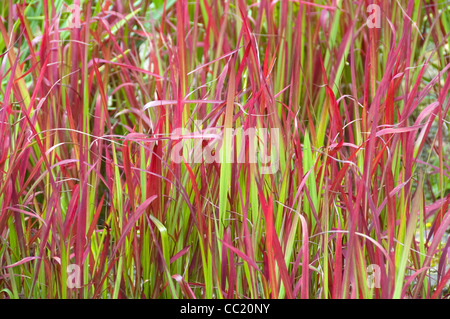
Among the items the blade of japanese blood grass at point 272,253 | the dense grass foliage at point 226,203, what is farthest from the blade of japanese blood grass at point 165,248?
the blade of japanese blood grass at point 272,253

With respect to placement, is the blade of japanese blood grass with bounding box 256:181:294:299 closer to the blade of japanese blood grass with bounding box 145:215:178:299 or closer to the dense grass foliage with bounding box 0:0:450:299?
the dense grass foliage with bounding box 0:0:450:299

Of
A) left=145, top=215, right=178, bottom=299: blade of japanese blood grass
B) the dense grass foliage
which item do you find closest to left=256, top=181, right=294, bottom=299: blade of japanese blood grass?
the dense grass foliage

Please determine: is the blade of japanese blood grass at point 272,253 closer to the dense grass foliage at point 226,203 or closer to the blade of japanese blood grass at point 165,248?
the dense grass foliage at point 226,203

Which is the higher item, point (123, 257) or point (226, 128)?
point (226, 128)

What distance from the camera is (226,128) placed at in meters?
0.66

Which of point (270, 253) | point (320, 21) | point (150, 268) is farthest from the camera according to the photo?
point (320, 21)

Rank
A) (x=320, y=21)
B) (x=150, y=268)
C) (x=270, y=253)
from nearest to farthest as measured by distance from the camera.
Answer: (x=270, y=253) < (x=150, y=268) < (x=320, y=21)

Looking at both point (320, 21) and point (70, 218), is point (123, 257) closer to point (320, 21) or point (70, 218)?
point (70, 218)

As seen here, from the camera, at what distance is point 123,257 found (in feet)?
2.35
